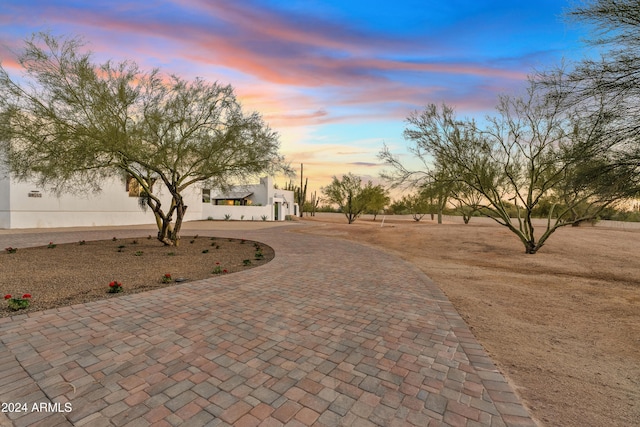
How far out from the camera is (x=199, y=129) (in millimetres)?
11375

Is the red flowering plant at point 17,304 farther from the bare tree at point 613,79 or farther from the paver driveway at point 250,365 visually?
the bare tree at point 613,79

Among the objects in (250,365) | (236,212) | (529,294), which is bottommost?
(529,294)

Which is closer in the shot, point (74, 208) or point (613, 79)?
point (613, 79)

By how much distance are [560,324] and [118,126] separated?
40.3 feet

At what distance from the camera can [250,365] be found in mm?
3102

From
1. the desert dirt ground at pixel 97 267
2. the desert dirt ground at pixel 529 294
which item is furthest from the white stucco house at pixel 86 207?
the desert dirt ground at pixel 529 294

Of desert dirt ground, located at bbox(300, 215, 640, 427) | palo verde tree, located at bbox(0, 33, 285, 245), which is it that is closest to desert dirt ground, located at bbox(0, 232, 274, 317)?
palo verde tree, located at bbox(0, 33, 285, 245)

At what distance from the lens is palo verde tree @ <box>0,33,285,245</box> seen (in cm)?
859

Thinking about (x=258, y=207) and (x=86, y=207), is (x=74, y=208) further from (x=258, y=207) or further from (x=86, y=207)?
(x=258, y=207)

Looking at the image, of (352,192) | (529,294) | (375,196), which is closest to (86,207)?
(529,294)

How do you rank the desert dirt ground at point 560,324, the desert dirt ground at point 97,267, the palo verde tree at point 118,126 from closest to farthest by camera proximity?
the desert dirt ground at point 560,324 < the desert dirt ground at point 97,267 < the palo verde tree at point 118,126

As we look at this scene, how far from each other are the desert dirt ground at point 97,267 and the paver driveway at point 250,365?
1185 mm

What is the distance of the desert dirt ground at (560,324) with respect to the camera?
2.71 meters

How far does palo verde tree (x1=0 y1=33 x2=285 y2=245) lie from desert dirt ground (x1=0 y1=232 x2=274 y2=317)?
2.26 metres
